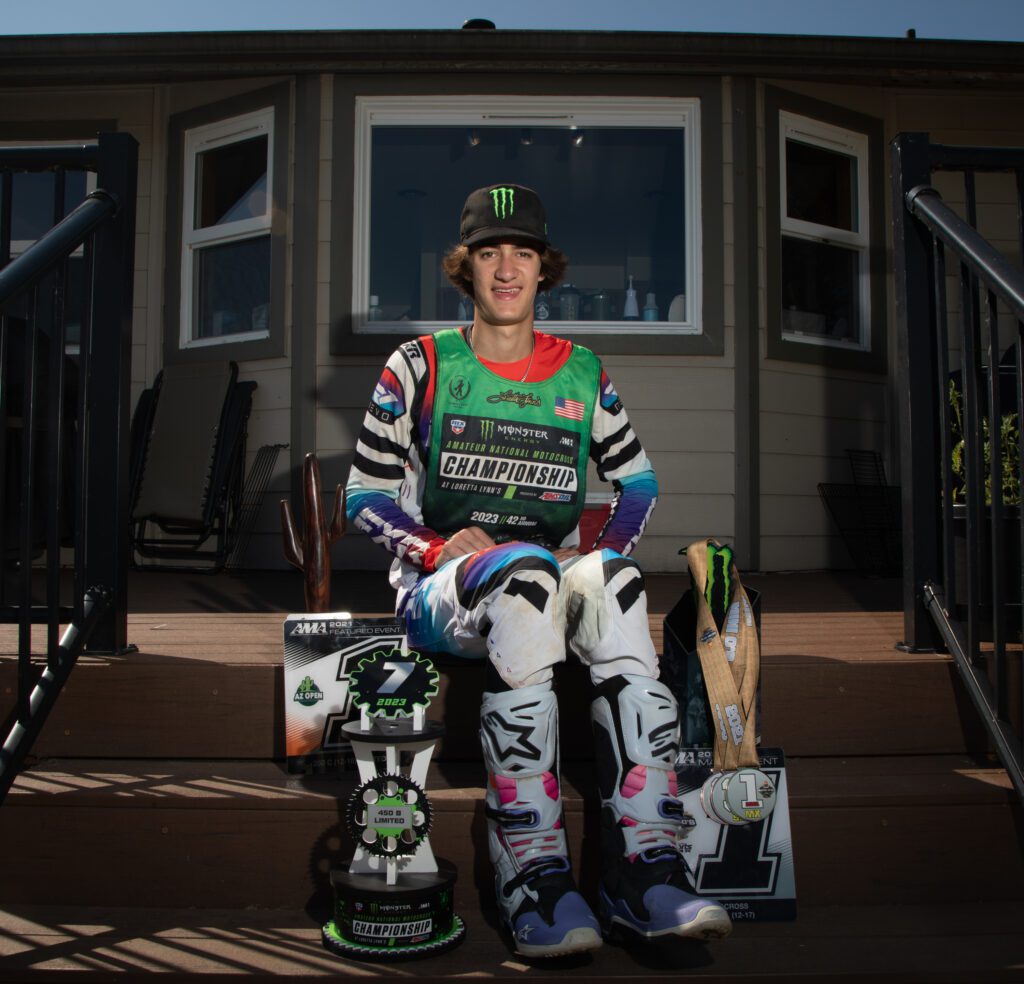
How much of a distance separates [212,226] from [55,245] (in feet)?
10.4

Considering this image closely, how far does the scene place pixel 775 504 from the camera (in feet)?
15.5

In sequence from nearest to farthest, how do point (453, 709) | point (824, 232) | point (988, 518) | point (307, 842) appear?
point (307, 842), point (453, 709), point (988, 518), point (824, 232)

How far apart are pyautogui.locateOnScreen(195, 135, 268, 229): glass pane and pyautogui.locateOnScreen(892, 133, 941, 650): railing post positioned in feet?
11.0

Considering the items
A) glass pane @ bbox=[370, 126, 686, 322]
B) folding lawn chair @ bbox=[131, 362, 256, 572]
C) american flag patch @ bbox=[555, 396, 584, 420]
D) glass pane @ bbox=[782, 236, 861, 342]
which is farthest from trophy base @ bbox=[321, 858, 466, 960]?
glass pane @ bbox=[782, 236, 861, 342]

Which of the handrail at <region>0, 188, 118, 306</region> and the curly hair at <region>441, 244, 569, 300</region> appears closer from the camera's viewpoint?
the handrail at <region>0, 188, 118, 306</region>

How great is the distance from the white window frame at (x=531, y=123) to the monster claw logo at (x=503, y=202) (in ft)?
8.07

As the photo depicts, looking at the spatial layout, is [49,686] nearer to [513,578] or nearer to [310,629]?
[310,629]

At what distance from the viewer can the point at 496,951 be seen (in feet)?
5.48

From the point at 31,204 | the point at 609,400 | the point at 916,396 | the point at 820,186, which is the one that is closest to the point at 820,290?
the point at 820,186

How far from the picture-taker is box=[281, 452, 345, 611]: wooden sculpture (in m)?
2.32

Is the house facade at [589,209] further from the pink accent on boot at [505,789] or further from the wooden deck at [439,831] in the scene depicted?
the pink accent on boot at [505,789]

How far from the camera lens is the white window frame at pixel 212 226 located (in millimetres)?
4855

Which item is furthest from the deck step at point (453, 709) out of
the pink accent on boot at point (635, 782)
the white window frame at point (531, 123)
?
the white window frame at point (531, 123)

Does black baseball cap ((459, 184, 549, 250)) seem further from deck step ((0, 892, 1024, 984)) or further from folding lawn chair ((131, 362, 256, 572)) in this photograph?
folding lawn chair ((131, 362, 256, 572))
